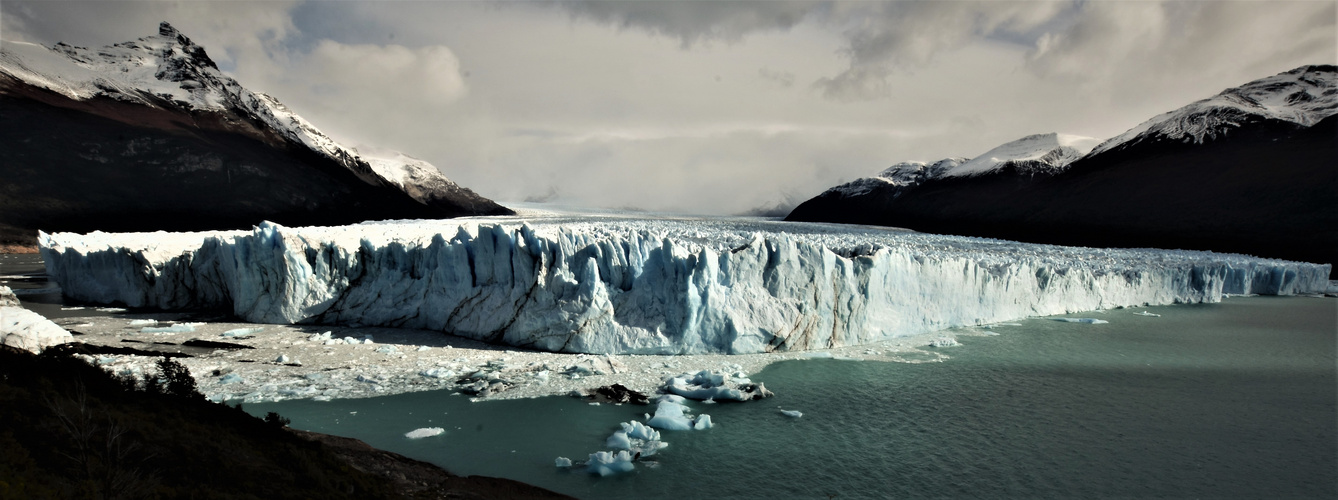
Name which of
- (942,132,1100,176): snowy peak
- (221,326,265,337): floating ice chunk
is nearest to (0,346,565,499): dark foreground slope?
(221,326,265,337): floating ice chunk

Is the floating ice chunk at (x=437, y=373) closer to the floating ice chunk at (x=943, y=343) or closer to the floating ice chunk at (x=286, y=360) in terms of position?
the floating ice chunk at (x=286, y=360)

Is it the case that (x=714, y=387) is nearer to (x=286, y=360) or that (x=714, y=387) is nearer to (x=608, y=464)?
(x=608, y=464)

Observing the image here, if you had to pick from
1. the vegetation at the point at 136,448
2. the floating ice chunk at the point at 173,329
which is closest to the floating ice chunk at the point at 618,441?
the vegetation at the point at 136,448

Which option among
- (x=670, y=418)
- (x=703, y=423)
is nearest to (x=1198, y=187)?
(x=703, y=423)

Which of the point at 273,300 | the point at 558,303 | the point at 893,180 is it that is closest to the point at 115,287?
the point at 273,300

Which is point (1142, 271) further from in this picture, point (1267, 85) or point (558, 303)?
point (1267, 85)
